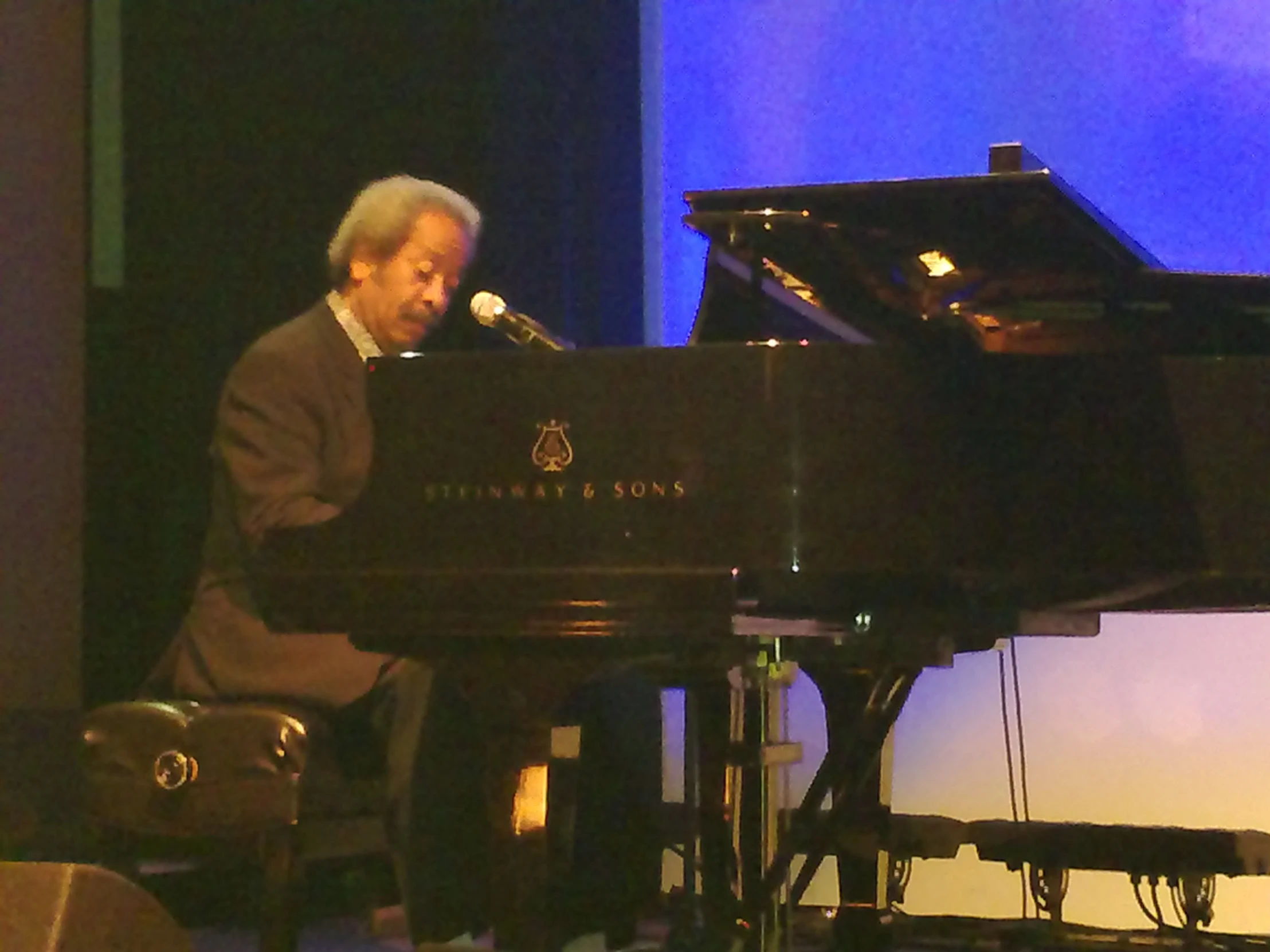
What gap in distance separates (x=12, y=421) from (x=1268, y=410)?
238 centimetres

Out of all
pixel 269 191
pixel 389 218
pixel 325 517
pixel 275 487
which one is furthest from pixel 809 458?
pixel 269 191

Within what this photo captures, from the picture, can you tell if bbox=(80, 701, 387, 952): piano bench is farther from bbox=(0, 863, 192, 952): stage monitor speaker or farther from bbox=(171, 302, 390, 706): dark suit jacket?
bbox=(0, 863, 192, 952): stage monitor speaker

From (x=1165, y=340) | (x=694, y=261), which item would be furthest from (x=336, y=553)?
(x=694, y=261)

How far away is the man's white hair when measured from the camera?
2713mm

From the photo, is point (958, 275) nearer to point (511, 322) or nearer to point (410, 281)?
point (511, 322)

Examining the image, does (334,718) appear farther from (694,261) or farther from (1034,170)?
(694,261)

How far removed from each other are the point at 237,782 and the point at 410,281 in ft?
2.82

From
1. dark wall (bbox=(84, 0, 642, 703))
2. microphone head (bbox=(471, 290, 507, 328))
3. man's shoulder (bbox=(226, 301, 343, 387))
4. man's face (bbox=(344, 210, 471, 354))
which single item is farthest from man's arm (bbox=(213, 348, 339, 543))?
dark wall (bbox=(84, 0, 642, 703))

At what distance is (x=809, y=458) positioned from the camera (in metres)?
1.75

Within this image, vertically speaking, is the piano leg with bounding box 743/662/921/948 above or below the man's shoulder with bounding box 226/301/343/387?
below

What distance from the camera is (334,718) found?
2473 mm

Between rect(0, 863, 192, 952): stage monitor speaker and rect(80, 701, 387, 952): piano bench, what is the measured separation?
75 centimetres

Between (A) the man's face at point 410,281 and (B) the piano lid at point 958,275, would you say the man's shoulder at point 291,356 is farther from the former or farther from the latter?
(B) the piano lid at point 958,275

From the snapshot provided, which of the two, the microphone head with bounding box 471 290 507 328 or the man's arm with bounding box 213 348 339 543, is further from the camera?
the man's arm with bounding box 213 348 339 543
